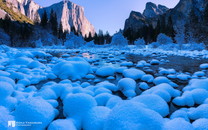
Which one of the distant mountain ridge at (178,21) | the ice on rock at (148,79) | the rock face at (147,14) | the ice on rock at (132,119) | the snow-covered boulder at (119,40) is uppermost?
the rock face at (147,14)

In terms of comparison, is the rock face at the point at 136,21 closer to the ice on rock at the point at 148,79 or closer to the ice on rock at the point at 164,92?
the ice on rock at the point at 148,79

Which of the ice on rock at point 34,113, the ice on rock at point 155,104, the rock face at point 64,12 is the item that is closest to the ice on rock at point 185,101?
the ice on rock at point 155,104

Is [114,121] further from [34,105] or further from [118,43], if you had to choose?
[118,43]

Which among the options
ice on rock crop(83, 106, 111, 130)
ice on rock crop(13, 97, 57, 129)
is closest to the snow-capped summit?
ice on rock crop(83, 106, 111, 130)

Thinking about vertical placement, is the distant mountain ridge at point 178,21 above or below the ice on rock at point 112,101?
above

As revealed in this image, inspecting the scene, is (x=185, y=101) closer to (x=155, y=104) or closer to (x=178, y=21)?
(x=155, y=104)

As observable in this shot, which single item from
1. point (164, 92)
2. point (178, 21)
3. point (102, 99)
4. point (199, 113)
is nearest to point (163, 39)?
point (178, 21)
